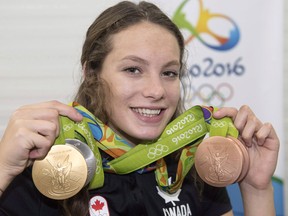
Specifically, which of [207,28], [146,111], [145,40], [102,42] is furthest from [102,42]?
[207,28]

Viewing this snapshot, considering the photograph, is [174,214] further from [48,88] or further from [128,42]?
[48,88]

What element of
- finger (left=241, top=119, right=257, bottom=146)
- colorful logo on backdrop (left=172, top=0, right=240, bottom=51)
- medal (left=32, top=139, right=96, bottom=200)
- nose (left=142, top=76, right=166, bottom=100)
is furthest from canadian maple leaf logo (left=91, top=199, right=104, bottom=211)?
colorful logo on backdrop (left=172, top=0, right=240, bottom=51)

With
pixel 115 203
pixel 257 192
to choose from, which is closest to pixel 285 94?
pixel 257 192

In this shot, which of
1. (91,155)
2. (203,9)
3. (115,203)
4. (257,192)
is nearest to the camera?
(91,155)

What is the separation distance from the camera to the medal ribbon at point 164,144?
1213 millimetres

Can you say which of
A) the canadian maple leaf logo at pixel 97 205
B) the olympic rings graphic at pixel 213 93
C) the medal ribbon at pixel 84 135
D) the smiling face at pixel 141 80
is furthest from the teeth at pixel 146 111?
the olympic rings graphic at pixel 213 93

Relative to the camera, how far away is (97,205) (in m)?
1.18

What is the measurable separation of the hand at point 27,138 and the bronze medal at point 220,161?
37 cm

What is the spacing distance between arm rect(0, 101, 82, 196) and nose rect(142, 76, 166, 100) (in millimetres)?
274

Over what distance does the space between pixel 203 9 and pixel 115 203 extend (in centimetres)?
107

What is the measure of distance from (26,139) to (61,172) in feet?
0.34

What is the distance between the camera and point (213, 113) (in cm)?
124

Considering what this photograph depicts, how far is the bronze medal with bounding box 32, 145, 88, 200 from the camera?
3.28 feet

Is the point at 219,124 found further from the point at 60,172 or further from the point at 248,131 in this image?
the point at 60,172
